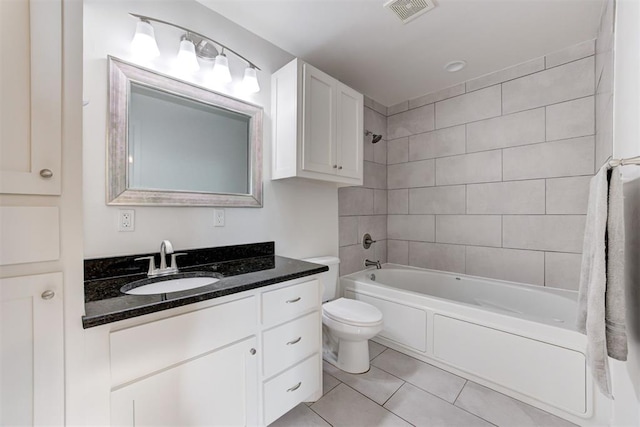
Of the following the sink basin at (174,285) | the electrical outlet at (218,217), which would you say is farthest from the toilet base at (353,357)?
the electrical outlet at (218,217)

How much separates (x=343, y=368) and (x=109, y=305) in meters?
1.61

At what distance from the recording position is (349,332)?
177 cm

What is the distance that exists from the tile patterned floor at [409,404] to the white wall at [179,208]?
3.43 ft

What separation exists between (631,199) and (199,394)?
1.65 meters

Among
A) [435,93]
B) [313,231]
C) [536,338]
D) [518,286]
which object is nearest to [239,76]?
[313,231]

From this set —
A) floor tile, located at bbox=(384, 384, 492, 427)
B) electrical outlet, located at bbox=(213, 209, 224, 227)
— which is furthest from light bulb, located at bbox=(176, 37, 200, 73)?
floor tile, located at bbox=(384, 384, 492, 427)

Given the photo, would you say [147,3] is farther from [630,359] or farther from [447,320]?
[447,320]

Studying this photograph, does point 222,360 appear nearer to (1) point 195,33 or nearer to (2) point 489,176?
(1) point 195,33

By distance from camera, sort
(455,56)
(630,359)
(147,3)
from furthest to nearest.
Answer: (455,56) < (147,3) < (630,359)

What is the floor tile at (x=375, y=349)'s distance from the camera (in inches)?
83.4

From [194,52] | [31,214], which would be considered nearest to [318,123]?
[194,52]

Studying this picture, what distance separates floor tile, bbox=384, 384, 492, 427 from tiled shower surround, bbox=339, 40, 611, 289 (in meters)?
1.23

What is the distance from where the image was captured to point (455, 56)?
85.3 inches

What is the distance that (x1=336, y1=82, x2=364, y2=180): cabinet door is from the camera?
2121 mm
